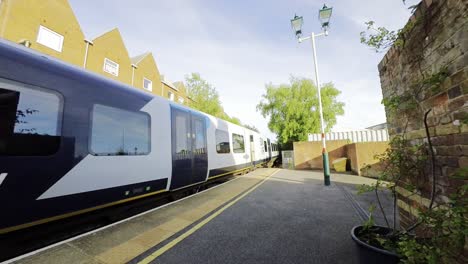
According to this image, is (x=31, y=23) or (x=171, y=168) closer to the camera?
(x=171, y=168)

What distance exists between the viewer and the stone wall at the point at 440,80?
1670 millimetres

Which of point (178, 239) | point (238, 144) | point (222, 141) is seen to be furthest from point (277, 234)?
point (238, 144)

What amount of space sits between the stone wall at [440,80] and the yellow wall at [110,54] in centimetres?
1816

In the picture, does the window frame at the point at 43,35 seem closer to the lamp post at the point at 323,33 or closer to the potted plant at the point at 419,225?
the lamp post at the point at 323,33

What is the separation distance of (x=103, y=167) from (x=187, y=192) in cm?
352

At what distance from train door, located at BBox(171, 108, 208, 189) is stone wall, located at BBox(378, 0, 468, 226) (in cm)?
488

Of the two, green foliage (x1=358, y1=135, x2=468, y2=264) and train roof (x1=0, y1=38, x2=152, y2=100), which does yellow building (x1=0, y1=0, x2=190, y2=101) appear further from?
green foliage (x1=358, y1=135, x2=468, y2=264)

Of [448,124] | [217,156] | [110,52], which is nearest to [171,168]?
[217,156]

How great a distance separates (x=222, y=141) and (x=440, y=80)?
7.48 m

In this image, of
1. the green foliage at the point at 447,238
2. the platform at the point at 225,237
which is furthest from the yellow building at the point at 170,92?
the green foliage at the point at 447,238

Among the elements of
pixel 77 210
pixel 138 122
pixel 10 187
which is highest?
pixel 138 122

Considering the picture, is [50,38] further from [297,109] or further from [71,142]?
[297,109]

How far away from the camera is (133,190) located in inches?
166

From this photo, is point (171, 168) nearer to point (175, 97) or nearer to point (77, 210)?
point (77, 210)
